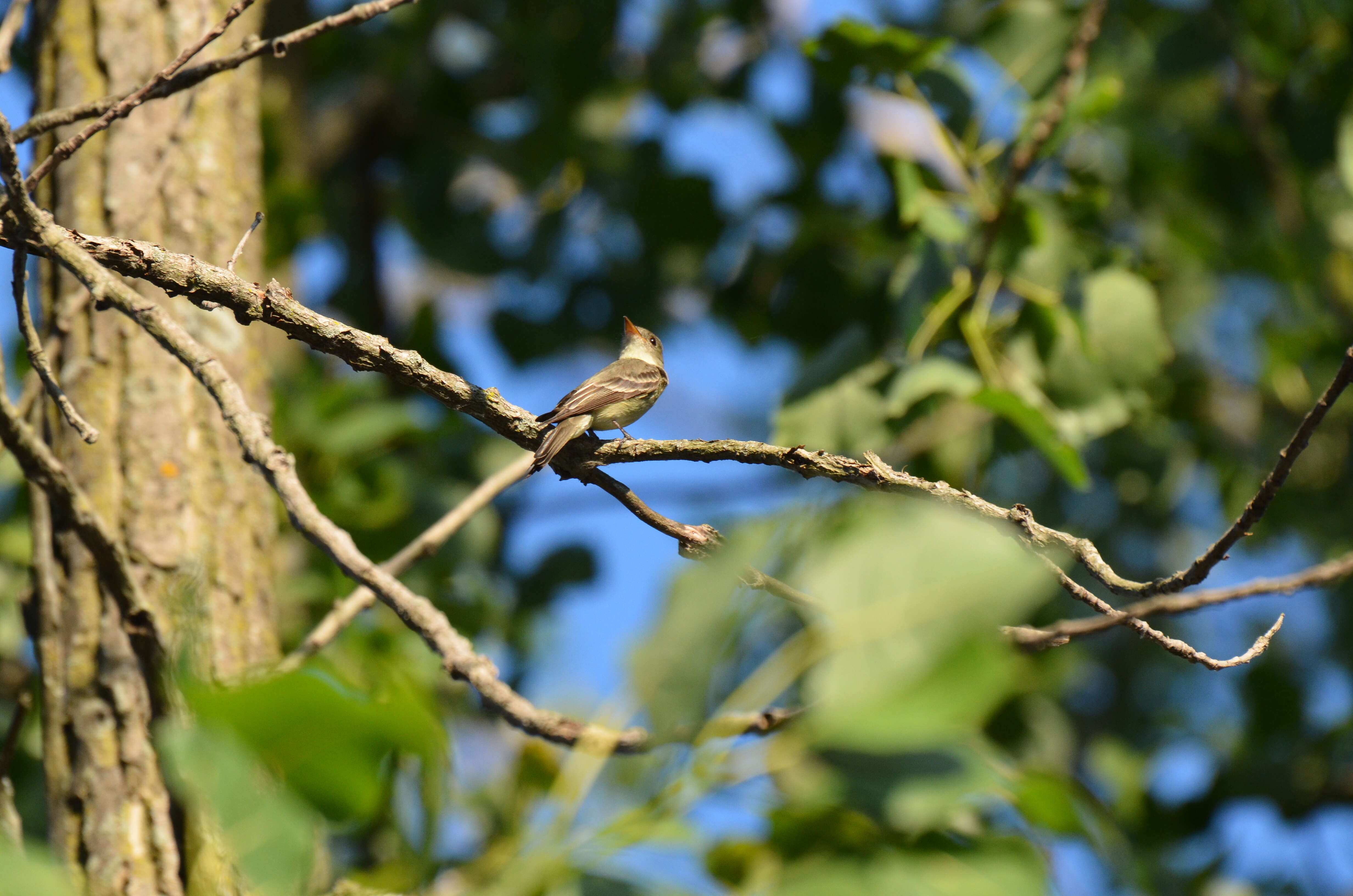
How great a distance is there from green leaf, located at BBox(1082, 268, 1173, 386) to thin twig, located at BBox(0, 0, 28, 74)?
309 cm

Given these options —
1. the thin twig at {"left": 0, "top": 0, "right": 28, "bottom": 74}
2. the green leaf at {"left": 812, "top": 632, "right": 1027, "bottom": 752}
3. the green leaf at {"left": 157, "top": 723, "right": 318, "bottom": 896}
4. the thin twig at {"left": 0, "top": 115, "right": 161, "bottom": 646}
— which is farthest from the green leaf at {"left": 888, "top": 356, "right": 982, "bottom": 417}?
the thin twig at {"left": 0, "top": 0, "right": 28, "bottom": 74}

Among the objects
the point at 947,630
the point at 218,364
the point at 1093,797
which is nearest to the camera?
the point at 947,630

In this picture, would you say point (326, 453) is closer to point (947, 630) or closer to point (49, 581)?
point (49, 581)

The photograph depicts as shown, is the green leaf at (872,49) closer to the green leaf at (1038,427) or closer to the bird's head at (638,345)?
the green leaf at (1038,427)

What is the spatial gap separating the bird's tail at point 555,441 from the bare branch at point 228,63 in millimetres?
983

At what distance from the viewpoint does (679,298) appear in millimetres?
6809

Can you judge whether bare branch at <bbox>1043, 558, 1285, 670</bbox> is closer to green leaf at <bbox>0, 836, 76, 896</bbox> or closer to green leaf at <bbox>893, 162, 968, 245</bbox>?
green leaf at <bbox>0, 836, 76, 896</bbox>

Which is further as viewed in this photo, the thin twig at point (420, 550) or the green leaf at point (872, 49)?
the green leaf at point (872, 49)

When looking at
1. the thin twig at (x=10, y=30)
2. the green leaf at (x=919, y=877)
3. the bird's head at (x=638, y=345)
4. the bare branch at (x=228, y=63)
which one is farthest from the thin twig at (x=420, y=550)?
the bird's head at (x=638, y=345)

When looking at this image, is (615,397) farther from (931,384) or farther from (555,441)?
(555,441)

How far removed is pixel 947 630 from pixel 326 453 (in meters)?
3.71

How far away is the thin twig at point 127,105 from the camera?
6.86ft

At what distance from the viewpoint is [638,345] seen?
5820mm

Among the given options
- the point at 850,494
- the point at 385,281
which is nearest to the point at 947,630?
the point at 850,494
